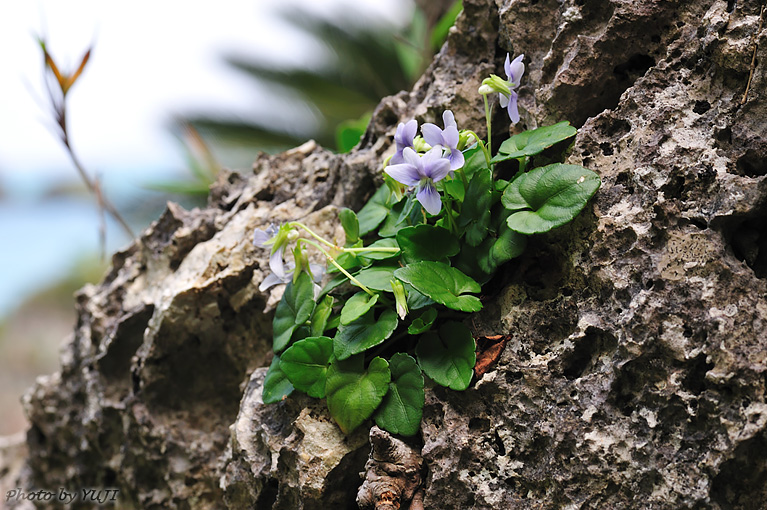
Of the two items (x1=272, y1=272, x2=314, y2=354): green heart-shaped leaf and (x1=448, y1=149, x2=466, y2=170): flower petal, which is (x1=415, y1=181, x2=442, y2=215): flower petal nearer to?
(x1=448, y1=149, x2=466, y2=170): flower petal

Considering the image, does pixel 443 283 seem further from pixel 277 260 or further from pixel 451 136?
pixel 277 260

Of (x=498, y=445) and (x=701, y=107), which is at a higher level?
(x=701, y=107)

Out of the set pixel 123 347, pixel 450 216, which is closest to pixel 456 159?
pixel 450 216

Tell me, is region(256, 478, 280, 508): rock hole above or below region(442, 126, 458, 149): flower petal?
below

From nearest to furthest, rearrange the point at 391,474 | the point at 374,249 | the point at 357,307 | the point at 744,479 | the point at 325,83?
the point at 744,479
the point at 391,474
the point at 357,307
the point at 374,249
the point at 325,83

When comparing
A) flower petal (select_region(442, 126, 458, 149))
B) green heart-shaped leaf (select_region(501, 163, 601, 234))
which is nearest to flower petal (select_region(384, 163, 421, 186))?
flower petal (select_region(442, 126, 458, 149))

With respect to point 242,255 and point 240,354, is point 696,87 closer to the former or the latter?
point 242,255
